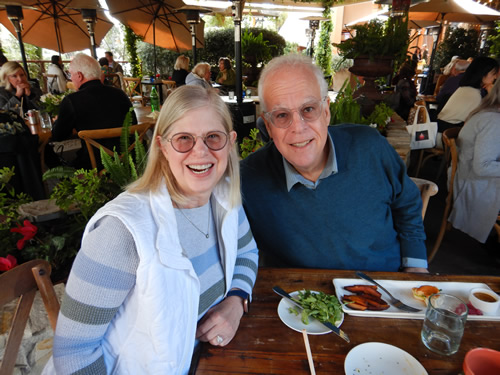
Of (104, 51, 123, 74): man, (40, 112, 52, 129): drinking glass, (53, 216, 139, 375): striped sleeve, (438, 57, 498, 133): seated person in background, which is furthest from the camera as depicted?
(104, 51, 123, 74): man

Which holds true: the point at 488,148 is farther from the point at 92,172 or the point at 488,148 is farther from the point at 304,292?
the point at 92,172

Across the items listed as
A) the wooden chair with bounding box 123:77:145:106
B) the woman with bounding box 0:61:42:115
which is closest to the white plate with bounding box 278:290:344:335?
the woman with bounding box 0:61:42:115

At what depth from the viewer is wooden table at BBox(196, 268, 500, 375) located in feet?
2.99

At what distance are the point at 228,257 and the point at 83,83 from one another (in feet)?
10.6

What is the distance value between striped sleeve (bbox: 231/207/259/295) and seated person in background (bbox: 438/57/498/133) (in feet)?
13.7

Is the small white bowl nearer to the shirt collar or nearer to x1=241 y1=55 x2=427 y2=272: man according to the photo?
x1=241 y1=55 x2=427 y2=272: man

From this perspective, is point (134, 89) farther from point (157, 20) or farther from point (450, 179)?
point (450, 179)

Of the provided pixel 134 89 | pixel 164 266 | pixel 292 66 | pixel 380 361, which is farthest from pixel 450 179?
pixel 134 89

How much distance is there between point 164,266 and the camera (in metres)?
0.97

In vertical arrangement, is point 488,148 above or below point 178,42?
below

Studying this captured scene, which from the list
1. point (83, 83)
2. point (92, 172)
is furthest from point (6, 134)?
point (92, 172)

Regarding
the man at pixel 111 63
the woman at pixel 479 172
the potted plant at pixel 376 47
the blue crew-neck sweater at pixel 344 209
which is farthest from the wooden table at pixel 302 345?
the man at pixel 111 63

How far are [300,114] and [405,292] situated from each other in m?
0.85

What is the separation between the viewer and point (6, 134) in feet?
9.95
